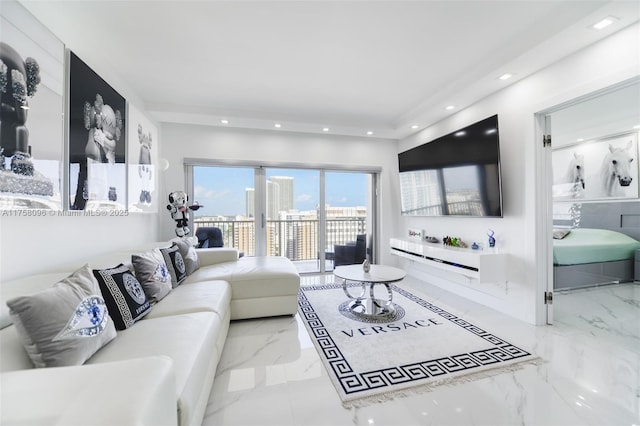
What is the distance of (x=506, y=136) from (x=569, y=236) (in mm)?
2264

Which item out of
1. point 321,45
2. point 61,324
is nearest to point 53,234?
point 61,324

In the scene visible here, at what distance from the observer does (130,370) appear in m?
0.83

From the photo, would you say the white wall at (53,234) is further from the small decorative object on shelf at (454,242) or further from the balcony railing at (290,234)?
the small decorative object on shelf at (454,242)

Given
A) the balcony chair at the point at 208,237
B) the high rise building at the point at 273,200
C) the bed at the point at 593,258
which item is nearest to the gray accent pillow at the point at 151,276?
→ the balcony chair at the point at 208,237

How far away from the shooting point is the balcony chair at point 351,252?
464cm

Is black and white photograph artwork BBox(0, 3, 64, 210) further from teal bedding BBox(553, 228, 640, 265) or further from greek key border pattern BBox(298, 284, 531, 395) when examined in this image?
teal bedding BBox(553, 228, 640, 265)

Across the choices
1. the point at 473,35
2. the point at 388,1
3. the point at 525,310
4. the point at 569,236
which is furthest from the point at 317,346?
the point at 569,236

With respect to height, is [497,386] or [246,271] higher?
[246,271]

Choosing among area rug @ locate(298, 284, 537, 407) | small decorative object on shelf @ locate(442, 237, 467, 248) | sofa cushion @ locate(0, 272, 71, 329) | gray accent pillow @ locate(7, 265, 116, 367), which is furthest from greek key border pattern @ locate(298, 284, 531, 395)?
sofa cushion @ locate(0, 272, 71, 329)

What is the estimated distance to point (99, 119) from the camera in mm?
2256

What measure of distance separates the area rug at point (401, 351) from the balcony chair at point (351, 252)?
177 cm

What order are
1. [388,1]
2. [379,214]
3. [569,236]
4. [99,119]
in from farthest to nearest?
[379,214] < [569,236] < [99,119] < [388,1]

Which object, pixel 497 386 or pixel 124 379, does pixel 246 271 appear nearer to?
pixel 124 379

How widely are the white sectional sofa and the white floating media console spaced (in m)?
2.50
